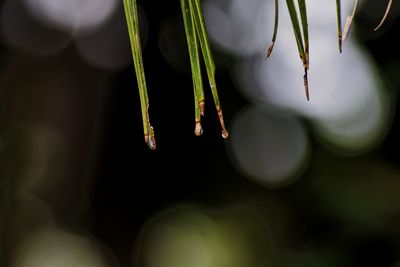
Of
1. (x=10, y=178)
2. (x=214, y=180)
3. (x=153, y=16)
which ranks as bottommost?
(x=214, y=180)

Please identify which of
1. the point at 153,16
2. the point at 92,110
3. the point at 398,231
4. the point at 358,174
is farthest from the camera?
the point at 153,16

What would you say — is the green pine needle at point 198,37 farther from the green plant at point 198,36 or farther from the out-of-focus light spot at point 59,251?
the out-of-focus light spot at point 59,251

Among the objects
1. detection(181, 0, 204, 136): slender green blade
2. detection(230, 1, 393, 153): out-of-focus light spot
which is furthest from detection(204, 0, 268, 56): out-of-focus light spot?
detection(181, 0, 204, 136): slender green blade

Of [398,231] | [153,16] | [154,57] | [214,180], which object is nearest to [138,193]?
[214,180]

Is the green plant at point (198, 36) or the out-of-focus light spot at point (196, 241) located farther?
the out-of-focus light spot at point (196, 241)

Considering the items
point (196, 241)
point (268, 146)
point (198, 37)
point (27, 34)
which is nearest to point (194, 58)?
point (198, 37)

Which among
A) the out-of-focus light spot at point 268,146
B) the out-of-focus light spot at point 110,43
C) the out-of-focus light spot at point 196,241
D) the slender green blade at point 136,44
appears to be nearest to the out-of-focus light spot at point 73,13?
the out-of-focus light spot at point 110,43

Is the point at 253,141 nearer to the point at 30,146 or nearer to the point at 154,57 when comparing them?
the point at 154,57
